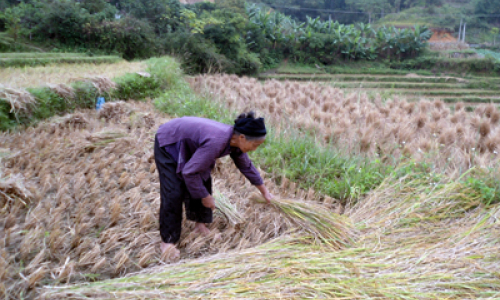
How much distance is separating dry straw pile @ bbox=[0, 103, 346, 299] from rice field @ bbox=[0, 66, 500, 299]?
1 cm

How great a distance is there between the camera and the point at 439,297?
1847 mm

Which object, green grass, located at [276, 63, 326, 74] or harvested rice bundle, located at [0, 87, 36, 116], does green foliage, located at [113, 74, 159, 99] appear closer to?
harvested rice bundle, located at [0, 87, 36, 116]

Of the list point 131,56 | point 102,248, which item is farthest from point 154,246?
point 131,56

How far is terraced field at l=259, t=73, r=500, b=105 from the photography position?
13.3 m

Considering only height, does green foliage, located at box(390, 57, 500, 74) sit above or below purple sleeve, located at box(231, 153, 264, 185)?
below

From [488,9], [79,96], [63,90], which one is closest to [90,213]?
[63,90]

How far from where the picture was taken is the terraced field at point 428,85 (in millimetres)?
13336

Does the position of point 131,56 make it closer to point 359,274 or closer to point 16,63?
point 16,63

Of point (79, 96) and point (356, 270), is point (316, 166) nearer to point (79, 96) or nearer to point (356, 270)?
point (356, 270)

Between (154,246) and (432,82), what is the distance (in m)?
17.4

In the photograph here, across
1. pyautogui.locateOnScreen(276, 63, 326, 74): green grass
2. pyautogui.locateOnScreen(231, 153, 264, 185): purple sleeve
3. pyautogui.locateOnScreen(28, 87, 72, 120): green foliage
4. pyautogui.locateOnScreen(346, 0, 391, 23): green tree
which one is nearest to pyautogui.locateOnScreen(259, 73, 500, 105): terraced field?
pyautogui.locateOnScreen(276, 63, 326, 74): green grass

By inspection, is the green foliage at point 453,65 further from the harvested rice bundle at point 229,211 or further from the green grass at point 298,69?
the harvested rice bundle at point 229,211

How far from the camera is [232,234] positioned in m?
2.58

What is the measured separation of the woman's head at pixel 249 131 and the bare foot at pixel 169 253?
2.81 ft
